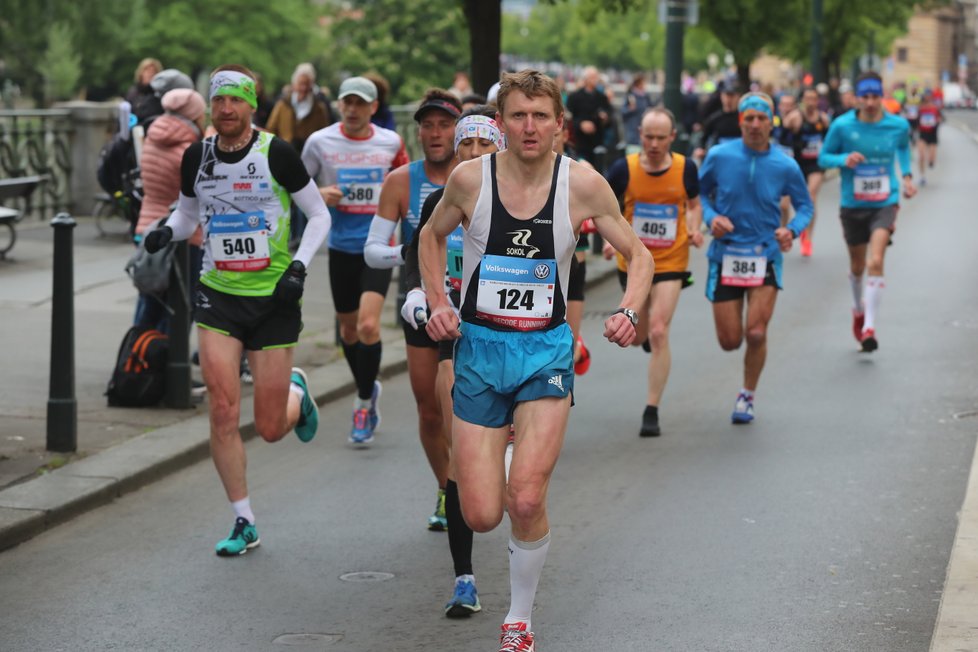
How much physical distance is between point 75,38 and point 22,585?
67.4 metres

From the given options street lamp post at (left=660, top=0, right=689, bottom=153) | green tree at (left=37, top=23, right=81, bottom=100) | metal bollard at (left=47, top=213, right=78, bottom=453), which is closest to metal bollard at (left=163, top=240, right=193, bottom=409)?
metal bollard at (left=47, top=213, right=78, bottom=453)

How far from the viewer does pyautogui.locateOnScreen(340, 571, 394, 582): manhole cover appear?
6777mm

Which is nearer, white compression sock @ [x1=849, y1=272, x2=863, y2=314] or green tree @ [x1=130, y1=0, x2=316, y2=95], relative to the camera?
white compression sock @ [x1=849, y1=272, x2=863, y2=314]

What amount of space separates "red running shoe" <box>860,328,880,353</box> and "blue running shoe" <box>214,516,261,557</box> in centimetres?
657

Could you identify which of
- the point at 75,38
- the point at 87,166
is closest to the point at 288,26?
the point at 75,38

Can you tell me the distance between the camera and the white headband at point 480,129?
6.62m

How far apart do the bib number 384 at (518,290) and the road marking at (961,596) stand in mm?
1690

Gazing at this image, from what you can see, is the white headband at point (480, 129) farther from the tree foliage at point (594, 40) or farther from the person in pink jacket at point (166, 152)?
the tree foliage at point (594, 40)

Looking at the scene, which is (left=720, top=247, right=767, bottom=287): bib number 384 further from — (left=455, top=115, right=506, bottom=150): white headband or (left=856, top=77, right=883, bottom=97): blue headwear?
(left=455, top=115, right=506, bottom=150): white headband

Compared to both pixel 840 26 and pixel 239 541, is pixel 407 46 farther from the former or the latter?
pixel 239 541

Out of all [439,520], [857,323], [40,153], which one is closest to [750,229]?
[857,323]

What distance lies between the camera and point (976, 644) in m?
5.62

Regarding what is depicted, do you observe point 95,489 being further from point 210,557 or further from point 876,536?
point 876,536

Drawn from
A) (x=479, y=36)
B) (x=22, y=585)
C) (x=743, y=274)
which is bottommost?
(x=22, y=585)
